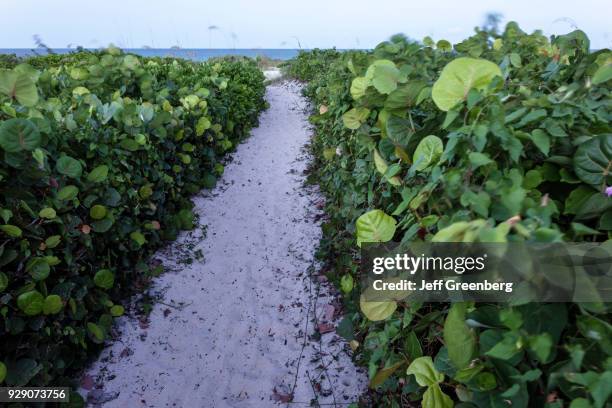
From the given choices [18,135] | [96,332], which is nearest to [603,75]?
[18,135]

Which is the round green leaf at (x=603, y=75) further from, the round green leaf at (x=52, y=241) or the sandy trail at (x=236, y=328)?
the round green leaf at (x=52, y=241)

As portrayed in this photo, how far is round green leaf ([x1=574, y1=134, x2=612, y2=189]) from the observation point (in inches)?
37.3

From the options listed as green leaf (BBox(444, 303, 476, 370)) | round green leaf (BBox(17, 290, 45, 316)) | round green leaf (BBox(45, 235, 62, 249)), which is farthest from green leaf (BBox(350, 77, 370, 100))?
round green leaf (BBox(17, 290, 45, 316))

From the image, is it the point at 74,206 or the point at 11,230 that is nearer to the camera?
the point at 11,230

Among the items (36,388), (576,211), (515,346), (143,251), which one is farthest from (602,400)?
(143,251)

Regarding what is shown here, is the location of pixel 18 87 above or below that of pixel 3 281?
above

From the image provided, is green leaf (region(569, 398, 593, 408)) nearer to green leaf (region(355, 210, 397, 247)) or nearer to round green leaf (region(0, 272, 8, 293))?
green leaf (region(355, 210, 397, 247))

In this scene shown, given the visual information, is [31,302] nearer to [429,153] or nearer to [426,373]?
[426,373]

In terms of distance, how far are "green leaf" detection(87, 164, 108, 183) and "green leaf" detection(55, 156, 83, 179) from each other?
20cm

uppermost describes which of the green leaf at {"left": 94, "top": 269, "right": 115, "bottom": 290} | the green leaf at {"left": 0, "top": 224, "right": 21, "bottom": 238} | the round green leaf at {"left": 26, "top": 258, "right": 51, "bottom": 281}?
the green leaf at {"left": 0, "top": 224, "right": 21, "bottom": 238}

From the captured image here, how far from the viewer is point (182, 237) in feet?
13.0

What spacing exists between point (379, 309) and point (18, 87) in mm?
2083

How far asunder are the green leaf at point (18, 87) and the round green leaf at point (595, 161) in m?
2.40

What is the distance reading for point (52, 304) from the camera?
1.94 metres
